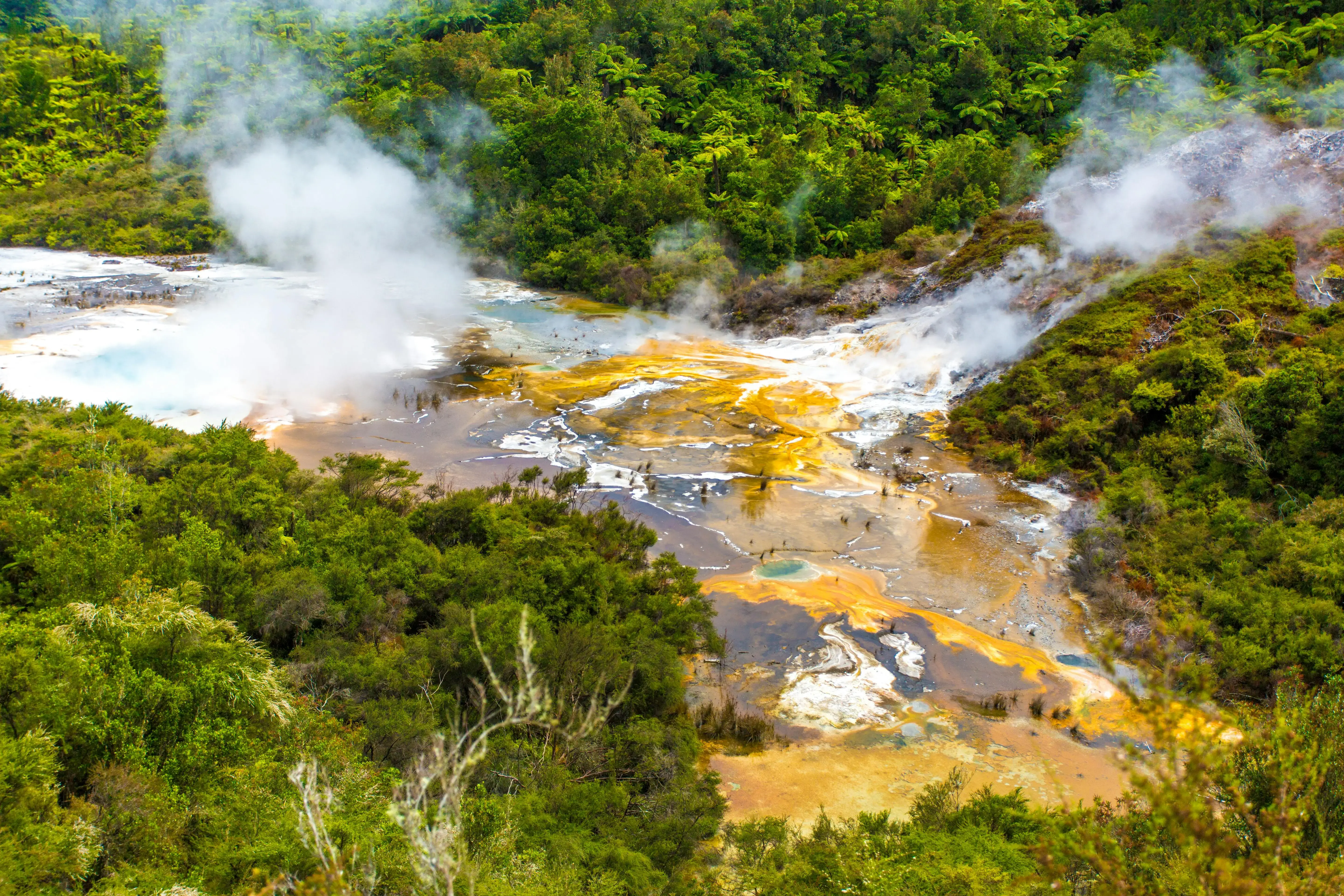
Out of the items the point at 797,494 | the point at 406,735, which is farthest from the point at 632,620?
the point at 797,494

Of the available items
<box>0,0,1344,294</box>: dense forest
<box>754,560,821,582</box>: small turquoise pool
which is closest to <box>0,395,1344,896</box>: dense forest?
<box>754,560,821,582</box>: small turquoise pool

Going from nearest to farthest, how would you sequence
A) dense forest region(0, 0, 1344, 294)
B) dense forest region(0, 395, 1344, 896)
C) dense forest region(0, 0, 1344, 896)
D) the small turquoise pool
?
dense forest region(0, 395, 1344, 896)
dense forest region(0, 0, 1344, 896)
the small turquoise pool
dense forest region(0, 0, 1344, 294)

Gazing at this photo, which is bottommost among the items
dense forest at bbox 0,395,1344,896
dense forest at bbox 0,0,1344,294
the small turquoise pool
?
the small turquoise pool

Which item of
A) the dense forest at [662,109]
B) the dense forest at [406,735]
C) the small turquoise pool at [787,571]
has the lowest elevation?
the small turquoise pool at [787,571]

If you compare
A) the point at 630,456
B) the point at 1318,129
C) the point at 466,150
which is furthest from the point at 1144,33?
the point at 630,456

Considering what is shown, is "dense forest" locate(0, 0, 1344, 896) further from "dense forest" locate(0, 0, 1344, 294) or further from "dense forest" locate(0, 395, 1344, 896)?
"dense forest" locate(0, 0, 1344, 294)

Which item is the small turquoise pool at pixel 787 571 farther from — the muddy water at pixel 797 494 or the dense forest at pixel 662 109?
the dense forest at pixel 662 109

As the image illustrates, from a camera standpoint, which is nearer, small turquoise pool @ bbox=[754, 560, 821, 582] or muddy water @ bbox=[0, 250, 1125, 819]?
muddy water @ bbox=[0, 250, 1125, 819]

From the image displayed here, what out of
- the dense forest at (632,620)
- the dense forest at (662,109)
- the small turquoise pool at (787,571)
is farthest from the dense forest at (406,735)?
the dense forest at (662,109)
